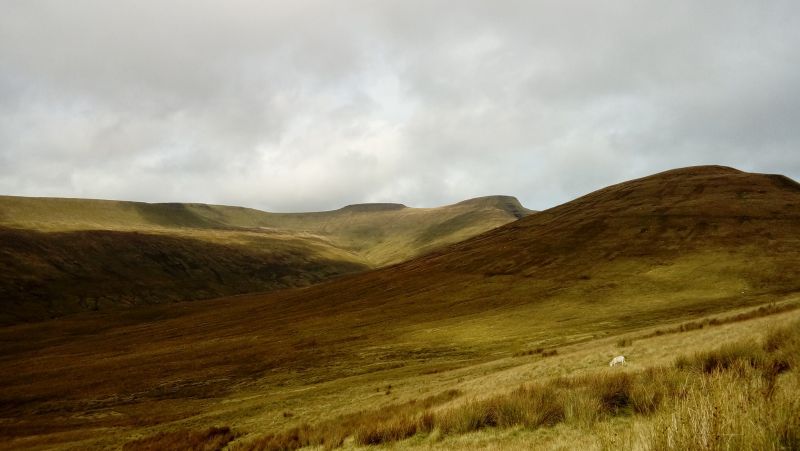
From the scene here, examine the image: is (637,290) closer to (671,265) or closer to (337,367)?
(671,265)

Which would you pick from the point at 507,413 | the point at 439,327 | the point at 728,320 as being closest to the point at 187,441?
the point at 507,413

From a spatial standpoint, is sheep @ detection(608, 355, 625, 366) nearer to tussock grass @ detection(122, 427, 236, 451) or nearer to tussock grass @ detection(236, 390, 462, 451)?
tussock grass @ detection(236, 390, 462, 451)

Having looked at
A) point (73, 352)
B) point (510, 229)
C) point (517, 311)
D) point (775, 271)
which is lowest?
point (73, 352)

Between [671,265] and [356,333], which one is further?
[671,265]

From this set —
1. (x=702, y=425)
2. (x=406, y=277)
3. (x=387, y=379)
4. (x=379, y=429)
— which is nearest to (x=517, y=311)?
(x=387, y=379)

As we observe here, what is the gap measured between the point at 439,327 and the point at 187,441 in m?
34.3

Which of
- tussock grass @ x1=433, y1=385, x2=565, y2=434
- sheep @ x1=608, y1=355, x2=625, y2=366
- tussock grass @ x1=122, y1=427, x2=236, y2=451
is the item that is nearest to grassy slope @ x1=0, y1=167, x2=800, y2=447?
sheep @ x1=608, y1=355, x2=625, y2=366

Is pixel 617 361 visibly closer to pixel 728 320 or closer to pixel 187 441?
pixel 728 320

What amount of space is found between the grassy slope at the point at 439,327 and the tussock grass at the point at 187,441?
155 centimetres

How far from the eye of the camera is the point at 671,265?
204ft

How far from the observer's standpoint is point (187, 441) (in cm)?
2075

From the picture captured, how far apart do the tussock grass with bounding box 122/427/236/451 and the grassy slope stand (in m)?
1.55

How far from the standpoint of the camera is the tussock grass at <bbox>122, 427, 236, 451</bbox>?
1983 cm

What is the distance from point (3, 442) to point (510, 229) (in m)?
97.0
